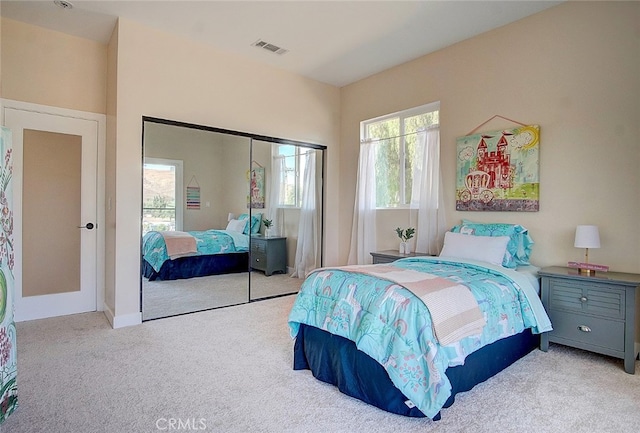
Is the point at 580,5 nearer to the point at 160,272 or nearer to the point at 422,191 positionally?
the point at 422,191

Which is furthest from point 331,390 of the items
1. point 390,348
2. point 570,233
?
point 570,233

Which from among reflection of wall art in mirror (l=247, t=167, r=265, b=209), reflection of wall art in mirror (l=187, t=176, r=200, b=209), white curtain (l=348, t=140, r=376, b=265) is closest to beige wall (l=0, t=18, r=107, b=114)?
reflection of wall art in mirror (l=187, t=176, r=200, b=209)

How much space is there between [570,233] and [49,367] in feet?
13.8

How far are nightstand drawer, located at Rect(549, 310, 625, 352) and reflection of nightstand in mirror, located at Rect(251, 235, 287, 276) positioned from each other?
3.06 metres

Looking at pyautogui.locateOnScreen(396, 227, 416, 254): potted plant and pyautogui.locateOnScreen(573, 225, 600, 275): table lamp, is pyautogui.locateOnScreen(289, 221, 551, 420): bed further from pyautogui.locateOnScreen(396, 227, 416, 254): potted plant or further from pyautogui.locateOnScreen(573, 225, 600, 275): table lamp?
pyautogui.locateOnScreen(396, 227, 416, 254): potted plant

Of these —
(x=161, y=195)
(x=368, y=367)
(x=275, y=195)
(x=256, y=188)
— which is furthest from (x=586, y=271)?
(x=161, y=195)

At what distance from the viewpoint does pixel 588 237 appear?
2844 mm

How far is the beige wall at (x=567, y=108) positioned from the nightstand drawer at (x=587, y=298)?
0.45 meters

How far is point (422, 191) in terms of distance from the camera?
4.18 metres

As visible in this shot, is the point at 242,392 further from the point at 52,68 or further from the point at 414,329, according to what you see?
the point at 52,68

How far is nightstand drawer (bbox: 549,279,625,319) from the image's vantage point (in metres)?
2.59

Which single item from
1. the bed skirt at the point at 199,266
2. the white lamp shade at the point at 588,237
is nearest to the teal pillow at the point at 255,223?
the bed skirt at the point at 199,266

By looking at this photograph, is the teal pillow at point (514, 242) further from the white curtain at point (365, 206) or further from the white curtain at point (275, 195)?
the white curtain at point (275, 195)

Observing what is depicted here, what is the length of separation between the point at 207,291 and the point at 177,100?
7.11ft
